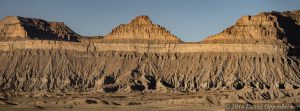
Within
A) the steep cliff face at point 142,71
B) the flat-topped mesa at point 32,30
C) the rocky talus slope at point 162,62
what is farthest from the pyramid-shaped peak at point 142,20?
the flat-topped mesa at point 32,30

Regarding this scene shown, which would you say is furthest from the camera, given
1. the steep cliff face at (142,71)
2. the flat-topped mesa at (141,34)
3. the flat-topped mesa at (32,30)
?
the flat-topped mesa at (32,30)

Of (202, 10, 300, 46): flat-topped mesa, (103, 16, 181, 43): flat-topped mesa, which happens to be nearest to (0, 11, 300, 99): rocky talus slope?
(202, 10, 300, 46): flat-topped mesa

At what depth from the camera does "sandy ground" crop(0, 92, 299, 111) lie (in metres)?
82.1

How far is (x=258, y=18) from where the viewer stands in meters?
118

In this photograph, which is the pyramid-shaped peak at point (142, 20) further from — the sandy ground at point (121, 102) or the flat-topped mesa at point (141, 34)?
the sandy ground at point (121, 102)

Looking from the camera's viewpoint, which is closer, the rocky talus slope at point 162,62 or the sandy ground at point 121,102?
the sandy ground at point 121,102

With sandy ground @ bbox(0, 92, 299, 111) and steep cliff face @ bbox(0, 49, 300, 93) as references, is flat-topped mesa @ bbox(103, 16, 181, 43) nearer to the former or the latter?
steep cliff face @ bbox(0, 49, 300, 93)

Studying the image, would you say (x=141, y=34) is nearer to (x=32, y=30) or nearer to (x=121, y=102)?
(x=32, y=30)

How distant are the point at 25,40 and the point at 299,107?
6434 centimetres

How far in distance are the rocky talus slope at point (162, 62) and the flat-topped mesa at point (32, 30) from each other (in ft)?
13.1

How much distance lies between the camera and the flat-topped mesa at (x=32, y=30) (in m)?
127

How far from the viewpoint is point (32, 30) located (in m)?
131

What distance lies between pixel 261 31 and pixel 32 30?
135 feet

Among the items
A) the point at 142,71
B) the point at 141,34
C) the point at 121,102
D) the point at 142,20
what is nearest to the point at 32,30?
the point at 142,20
